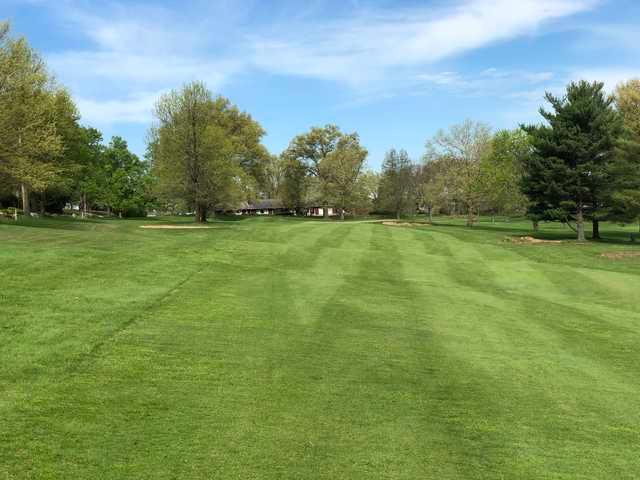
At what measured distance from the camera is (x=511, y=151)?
88625mm

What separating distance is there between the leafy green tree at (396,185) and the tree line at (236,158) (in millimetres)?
9809

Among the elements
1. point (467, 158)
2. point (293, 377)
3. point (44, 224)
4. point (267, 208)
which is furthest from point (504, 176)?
point (267, 208)

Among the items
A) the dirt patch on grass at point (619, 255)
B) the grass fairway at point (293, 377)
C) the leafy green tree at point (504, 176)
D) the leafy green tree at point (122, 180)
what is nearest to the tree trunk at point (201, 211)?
the leafy green tree at point (122, 180)

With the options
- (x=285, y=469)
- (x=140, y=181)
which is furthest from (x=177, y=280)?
(x=140, y=181)

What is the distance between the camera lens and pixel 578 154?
1625 inches

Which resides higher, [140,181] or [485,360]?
[140,181]

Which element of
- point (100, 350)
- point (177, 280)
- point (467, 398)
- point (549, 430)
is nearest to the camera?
point (549, 430)

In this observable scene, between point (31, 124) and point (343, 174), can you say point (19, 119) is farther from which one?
point (343, 174)

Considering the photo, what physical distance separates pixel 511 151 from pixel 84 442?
9221 centimetres

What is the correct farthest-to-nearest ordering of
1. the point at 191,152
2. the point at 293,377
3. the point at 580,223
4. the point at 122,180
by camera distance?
1. the point at 122,180
2. the point at 191,152
3. the point at 580,223
4. the point at 293,377

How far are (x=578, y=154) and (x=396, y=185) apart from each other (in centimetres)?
6296

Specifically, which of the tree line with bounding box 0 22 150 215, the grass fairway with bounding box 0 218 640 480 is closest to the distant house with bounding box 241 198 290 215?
the tree line with bounding box 0 22 150 215

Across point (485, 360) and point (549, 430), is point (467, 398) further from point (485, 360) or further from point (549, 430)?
point (485, 360)

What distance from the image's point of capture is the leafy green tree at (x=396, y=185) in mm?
104500
